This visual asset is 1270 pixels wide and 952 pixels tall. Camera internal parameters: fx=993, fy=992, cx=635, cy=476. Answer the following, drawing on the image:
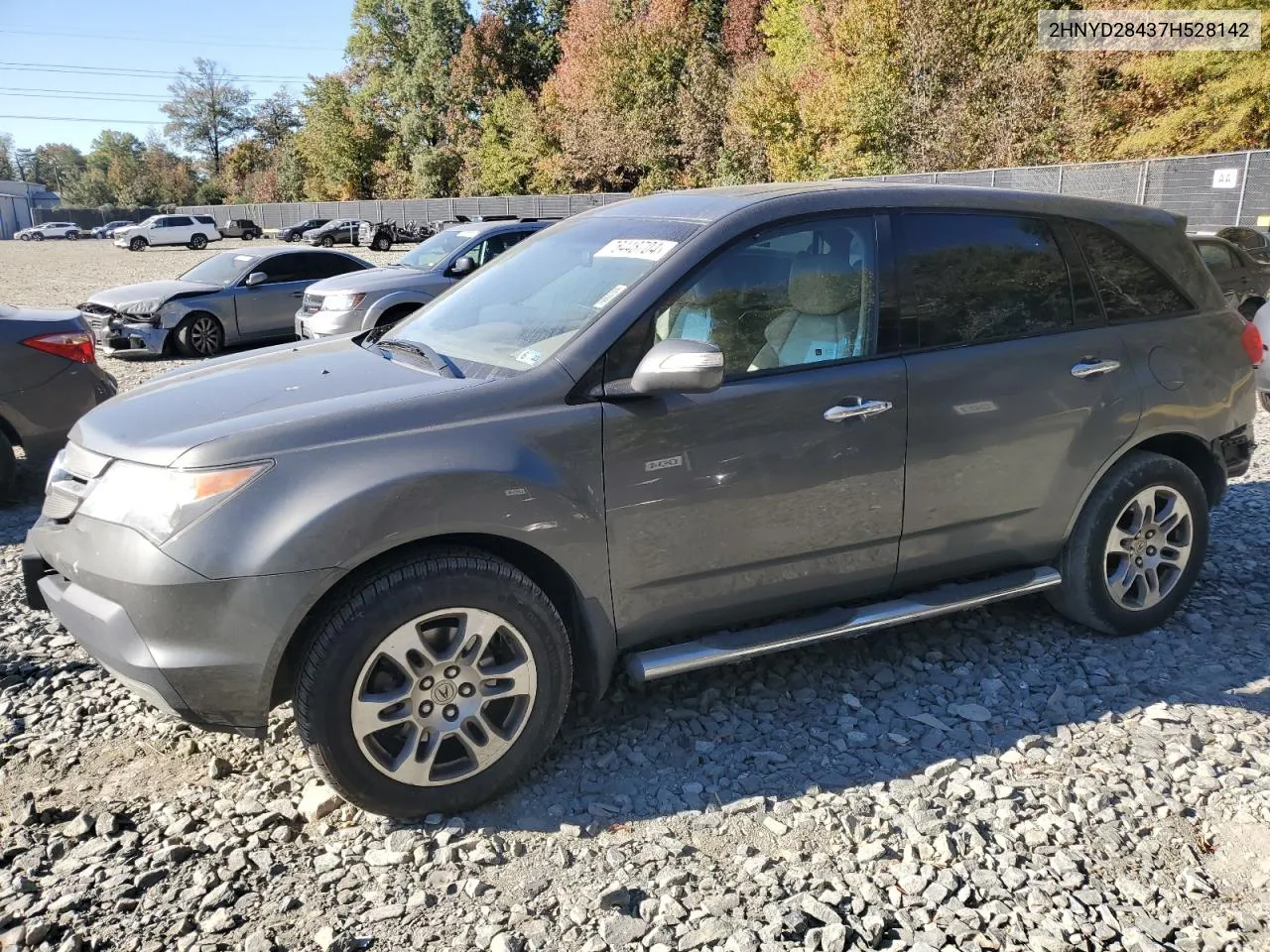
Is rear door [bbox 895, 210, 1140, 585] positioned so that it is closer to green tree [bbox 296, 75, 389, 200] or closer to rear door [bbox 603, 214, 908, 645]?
rear door [bbox 603, 214, 908, 645]

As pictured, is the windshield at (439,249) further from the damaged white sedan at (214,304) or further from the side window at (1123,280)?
the side window at (1123,280)

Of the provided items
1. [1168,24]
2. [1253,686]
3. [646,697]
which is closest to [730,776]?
[646,697]

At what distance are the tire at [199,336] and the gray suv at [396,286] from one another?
1.93 m

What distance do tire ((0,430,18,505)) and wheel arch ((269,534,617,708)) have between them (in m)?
4.54

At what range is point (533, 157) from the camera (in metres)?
57.8

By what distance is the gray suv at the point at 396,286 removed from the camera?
37.6 feet

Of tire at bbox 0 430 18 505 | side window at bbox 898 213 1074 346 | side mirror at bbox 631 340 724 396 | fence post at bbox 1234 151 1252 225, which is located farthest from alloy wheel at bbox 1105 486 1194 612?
fence post at bbox 1234 151 1252 225

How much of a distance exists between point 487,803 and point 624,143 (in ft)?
161

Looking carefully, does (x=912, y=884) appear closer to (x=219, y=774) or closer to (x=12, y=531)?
(x=219, y=774)

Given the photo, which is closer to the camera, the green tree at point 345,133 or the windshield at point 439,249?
the windshield at point 439,249

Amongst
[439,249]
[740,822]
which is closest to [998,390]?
[740,822]

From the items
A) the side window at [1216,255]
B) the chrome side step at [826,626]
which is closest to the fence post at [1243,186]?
the side window at [1216,255]

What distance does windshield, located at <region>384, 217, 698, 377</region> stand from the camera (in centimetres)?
342

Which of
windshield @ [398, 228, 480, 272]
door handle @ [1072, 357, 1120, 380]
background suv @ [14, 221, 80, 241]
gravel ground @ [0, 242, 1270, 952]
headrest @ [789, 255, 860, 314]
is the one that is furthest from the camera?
background suv @ [14, 221, 80, 241]
